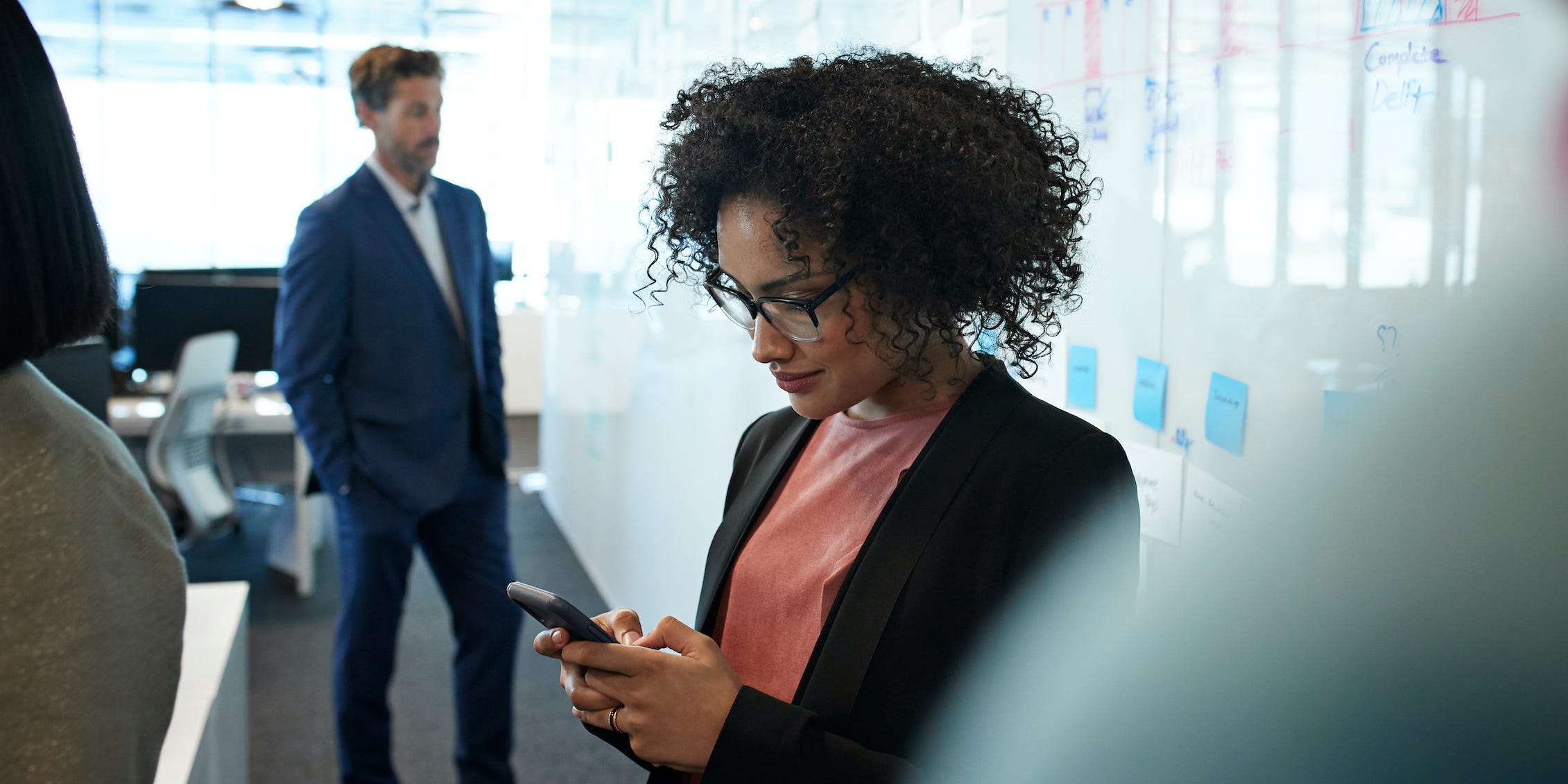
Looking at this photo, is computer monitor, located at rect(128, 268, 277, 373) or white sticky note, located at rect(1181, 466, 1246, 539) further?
computer monitor, located at rect(128, 268, 277, 373)

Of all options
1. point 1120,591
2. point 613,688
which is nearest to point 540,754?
point 613,688

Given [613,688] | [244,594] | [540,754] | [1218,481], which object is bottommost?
[540,754]

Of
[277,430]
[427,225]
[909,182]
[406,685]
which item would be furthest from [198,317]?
[909,182]

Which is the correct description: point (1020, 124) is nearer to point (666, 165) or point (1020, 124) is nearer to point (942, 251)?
point (942, 251)

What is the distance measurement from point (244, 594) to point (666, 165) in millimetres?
1468

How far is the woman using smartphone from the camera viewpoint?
2.84 ft

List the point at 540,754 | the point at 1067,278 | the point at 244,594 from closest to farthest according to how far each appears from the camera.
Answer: the point at 1067,278, the point at 244,594, the point at 540,754

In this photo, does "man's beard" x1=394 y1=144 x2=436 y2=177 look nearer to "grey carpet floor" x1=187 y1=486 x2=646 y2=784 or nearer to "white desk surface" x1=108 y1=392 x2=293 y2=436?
"grey carpet floor" x1=187 y1=486 x2=646 y2=784

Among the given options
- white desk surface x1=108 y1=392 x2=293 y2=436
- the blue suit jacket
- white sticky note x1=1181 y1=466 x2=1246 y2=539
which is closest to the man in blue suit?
the blue suit jacket

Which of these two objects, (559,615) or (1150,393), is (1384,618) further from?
(559,615)

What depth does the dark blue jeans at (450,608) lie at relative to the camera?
7.88 ft

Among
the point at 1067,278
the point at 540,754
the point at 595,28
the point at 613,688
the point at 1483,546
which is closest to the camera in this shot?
the point at 1483,546

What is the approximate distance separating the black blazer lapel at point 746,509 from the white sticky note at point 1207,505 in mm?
403

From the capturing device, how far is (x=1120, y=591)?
0.87 meters
